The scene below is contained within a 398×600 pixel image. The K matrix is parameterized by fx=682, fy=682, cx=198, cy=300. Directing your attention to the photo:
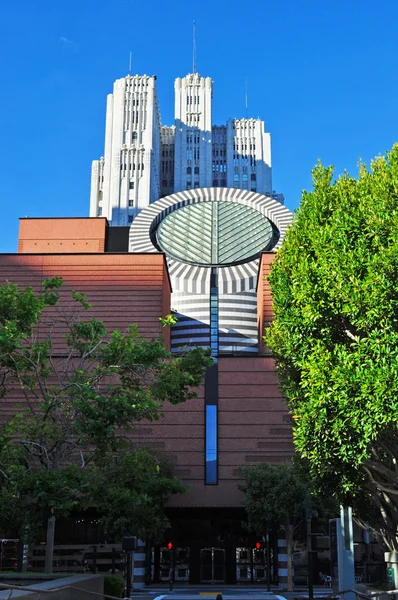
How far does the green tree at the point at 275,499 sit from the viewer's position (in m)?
42.5

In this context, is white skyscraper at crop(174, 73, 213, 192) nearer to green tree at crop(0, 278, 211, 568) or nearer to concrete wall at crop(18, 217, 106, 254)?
concrete wall at crop(18, 217, 106, 254)

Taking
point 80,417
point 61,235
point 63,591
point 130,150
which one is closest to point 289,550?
point 80,417

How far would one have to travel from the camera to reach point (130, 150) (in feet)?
518

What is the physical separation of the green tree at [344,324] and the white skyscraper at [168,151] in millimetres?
133559

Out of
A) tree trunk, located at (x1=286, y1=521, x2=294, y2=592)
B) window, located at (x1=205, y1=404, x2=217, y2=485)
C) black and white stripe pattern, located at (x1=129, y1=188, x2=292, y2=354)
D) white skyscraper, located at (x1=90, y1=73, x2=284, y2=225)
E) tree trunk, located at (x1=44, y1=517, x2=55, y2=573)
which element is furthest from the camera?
white skyscraper, located at (x1=90, y1=73, x2=284, y2=225)

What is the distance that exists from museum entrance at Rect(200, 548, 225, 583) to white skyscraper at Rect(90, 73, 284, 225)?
110 metres

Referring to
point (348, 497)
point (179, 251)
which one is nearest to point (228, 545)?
point (348, 497)

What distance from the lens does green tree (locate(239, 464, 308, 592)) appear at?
42531 mm

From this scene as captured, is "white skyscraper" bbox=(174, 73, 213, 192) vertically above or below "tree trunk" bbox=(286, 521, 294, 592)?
above

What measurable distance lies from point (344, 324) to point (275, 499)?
26.0 m

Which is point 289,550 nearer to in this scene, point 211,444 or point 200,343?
point 211,444

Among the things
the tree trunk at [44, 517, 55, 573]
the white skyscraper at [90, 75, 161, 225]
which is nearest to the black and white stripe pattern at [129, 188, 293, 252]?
the white skyscraper at [90, 75, 161, 225]

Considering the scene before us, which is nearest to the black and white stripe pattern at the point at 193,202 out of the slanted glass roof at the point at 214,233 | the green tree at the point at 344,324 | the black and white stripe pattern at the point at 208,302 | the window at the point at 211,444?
the black and white stripe pattern at the point at 208,302

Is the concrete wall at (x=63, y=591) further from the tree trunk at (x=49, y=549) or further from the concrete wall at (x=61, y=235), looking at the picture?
the concrete wall at (x=61, y=235)
